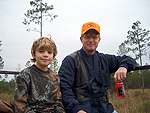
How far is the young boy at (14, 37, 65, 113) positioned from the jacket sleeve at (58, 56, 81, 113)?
81mm

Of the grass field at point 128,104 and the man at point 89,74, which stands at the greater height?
the man at point 89,74

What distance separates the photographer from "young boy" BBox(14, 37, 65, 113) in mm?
1747

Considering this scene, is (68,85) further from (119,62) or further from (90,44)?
(119,62)

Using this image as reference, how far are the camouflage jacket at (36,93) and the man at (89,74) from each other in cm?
16

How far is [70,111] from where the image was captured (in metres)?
2.02

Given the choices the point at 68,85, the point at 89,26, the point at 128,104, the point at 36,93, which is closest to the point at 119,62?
the point at 89,26

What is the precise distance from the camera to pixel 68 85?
7.06ft

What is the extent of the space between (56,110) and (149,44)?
19252 millimetres

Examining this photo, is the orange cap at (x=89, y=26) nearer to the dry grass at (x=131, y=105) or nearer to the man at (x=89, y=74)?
the man at (x=89, y=74)

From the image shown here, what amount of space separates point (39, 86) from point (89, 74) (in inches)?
36.4

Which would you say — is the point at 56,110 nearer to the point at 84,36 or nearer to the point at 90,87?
the point at 90,87

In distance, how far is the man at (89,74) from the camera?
7.05ft

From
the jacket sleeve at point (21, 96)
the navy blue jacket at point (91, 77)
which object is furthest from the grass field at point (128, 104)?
the jacket sleeve at point (21, 96)

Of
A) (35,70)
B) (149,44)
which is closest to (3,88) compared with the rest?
(35,70)
